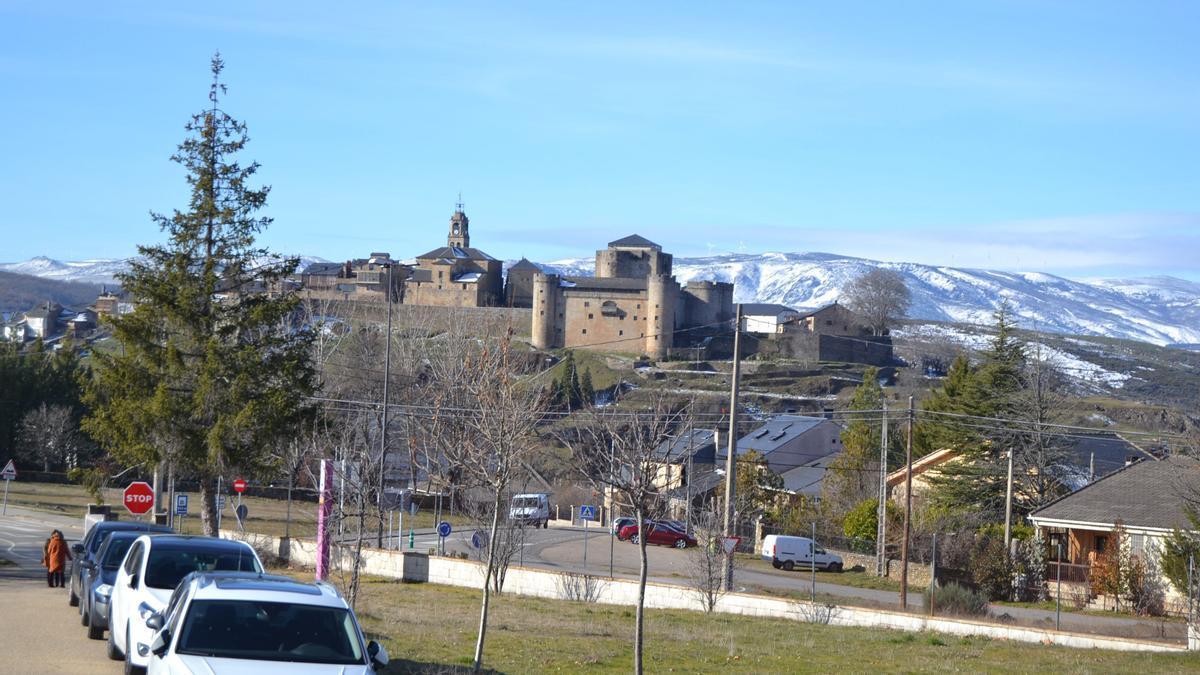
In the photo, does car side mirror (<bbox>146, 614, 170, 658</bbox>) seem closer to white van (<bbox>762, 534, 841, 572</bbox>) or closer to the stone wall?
the stone wall

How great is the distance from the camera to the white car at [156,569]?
1402cm

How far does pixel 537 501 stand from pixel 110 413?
25409mm

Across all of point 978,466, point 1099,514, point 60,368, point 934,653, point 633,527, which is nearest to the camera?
point 934,653

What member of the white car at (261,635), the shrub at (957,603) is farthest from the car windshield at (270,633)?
the shrub at (957,603)

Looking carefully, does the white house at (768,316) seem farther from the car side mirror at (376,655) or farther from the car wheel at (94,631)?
the car side mirror at (376,655)

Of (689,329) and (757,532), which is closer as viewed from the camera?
(757,532)

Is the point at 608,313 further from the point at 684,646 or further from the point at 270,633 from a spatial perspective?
the point at 270,633

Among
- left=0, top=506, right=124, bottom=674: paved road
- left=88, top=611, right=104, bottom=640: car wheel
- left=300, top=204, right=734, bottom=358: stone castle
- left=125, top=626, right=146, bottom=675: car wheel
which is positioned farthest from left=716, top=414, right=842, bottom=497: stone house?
left=300, top=204, right=734, bottom=358: stone castle

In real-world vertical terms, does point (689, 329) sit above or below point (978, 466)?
above

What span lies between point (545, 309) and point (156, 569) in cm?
14733

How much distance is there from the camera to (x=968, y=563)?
40125 millimetres

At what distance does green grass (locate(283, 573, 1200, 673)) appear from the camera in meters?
17.7

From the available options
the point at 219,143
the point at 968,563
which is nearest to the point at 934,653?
the point at 968,563

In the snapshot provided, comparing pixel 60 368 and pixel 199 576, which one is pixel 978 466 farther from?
pixel 60 368
